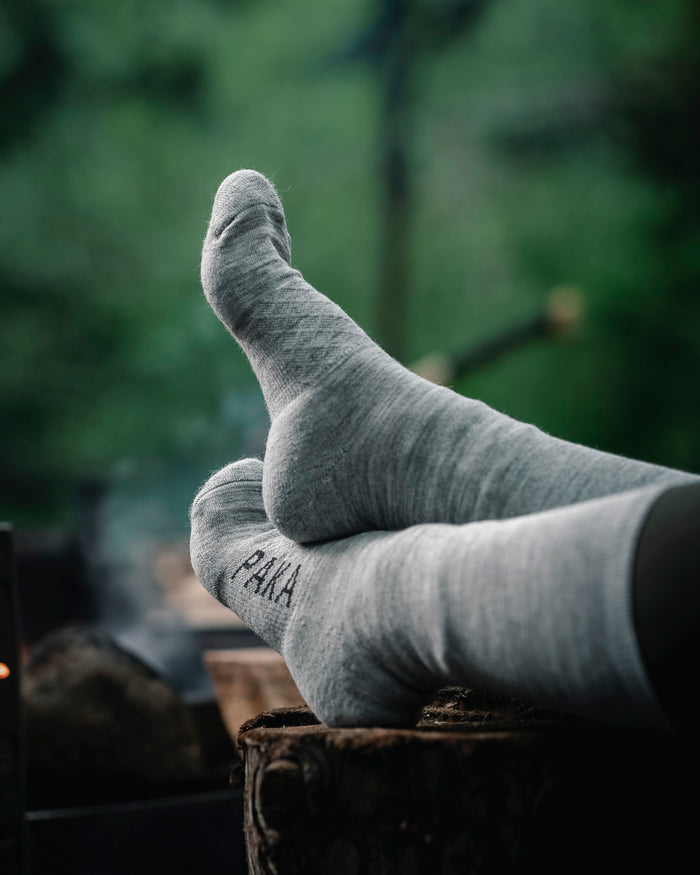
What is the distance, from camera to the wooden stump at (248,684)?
1.48 meters

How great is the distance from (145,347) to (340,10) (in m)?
1.29

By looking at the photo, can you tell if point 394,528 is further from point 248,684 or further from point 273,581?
point 248,684

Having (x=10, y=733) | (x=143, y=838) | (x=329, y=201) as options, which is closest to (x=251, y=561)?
(x=10, y=733)

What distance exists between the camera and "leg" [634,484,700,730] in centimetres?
34

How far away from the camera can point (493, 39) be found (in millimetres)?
2867

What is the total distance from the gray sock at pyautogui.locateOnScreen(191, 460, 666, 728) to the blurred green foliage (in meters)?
2.13

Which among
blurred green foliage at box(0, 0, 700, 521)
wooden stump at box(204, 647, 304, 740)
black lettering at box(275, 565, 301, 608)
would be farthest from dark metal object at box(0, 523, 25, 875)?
blurred green foliage at box(0, 0, 700, 521)

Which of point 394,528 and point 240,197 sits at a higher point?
point 240,197

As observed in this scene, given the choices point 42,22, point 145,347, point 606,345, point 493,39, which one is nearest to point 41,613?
point 145,347

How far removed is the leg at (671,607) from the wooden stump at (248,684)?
3.76 ft

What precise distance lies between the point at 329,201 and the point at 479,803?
255cm

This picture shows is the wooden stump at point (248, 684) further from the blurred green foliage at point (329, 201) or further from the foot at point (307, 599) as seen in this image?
the blurred green foliage at point (329, 201)

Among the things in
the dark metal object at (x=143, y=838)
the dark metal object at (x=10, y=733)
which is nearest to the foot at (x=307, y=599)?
the dark metal object at (x=10, y=733)

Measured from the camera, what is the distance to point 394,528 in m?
0.54
